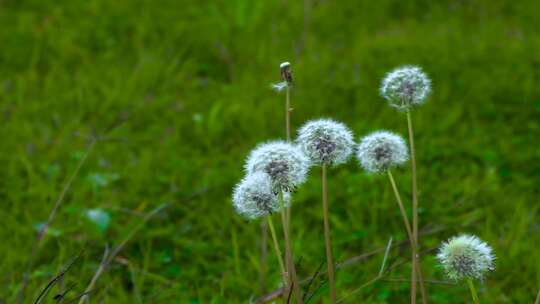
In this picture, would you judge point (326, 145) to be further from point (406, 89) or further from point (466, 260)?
point (466, 260)

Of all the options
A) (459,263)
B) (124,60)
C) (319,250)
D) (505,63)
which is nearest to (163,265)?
(319,250)

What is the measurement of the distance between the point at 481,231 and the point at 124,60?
9.34ft

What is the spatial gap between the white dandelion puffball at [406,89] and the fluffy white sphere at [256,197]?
1.51 feet

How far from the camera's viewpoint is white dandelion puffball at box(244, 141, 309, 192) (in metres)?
1.73

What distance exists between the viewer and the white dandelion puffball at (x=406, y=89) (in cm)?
194

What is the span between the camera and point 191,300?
2689 millimetres

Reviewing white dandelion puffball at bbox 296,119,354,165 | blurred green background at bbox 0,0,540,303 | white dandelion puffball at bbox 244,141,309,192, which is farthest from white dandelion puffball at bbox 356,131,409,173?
blurred green background at bbox 0,0,540,303

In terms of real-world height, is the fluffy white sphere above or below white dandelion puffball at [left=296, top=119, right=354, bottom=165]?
below

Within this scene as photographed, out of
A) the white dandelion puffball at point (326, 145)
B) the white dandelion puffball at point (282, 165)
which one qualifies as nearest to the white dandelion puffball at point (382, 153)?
the white dandelion puffball at point (326, 145)

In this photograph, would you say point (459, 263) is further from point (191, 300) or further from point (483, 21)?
point (483, 21)

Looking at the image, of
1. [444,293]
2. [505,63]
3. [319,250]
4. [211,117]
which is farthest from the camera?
[505,63]

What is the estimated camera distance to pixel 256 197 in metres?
1.80

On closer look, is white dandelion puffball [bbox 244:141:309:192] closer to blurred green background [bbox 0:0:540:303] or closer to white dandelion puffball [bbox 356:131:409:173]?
white dandelion puffball [bbox 356:131:409:173]

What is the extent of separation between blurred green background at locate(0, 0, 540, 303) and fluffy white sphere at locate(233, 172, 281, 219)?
0.63 metres
